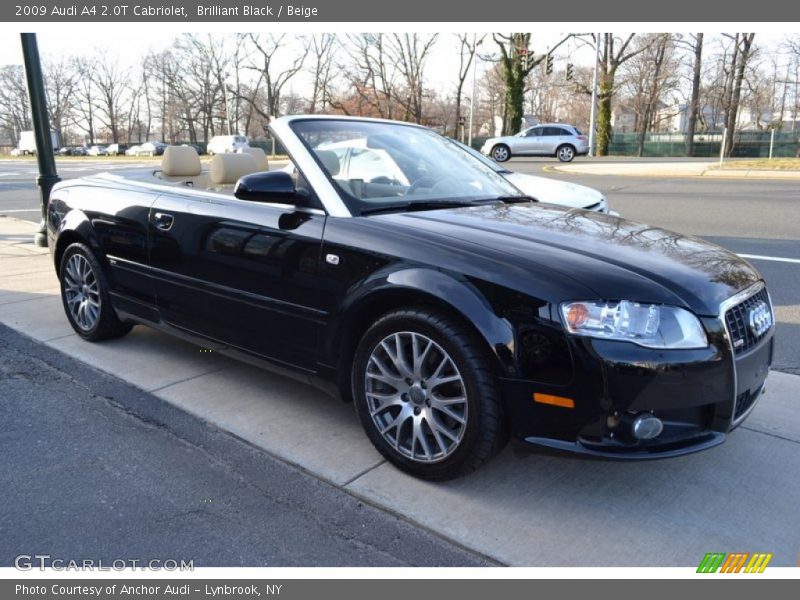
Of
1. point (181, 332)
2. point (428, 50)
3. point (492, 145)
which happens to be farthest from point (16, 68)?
point (181, 332)

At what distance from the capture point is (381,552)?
2535 millimetres

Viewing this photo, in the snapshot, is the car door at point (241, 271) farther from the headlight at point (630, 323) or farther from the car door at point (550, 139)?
the car door at point (550, 139)

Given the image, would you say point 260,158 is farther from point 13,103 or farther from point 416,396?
point 13,103

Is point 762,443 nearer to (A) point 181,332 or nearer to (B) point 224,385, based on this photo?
(B) point 224,385

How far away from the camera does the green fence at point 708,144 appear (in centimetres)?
4391

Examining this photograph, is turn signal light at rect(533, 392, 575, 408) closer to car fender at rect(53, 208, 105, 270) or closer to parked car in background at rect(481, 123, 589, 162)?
car fender at rect(53, 208, 105, 270)

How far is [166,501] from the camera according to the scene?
2873 millimetres

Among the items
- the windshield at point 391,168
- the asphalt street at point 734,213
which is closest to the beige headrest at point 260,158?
the windshield at point 391,168

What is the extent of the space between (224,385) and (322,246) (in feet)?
4.57

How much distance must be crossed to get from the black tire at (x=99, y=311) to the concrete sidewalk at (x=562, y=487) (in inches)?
27.5

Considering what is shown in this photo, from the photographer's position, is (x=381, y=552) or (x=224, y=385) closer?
(x=381, y=552)

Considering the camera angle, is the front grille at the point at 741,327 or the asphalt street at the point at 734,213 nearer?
the front grille at the point at 741,327

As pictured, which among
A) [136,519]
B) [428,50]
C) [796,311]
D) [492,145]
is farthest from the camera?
[428,50]

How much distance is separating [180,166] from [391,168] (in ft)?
7.40
